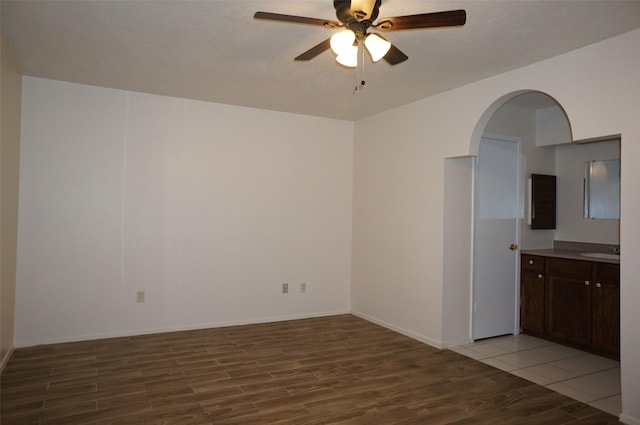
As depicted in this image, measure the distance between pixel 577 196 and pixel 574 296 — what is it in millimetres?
1374

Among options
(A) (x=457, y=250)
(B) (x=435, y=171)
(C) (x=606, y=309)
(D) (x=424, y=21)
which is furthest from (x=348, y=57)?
(C) (x=606, y=309)

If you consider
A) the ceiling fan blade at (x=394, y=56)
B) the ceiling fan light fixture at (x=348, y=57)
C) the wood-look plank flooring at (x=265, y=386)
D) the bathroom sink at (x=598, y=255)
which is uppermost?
the ceiling fan blade at (x=394, y=56)

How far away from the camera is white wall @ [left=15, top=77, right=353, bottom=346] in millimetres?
4164


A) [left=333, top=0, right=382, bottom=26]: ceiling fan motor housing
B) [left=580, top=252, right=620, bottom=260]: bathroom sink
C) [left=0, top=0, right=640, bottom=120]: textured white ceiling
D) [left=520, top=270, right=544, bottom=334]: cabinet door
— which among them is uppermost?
[left=0, top=0, right=640, bottom=120]: textured white ceiling

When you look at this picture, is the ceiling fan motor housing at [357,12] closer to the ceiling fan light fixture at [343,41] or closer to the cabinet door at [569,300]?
the ceiling fan light fixture at [343,41]

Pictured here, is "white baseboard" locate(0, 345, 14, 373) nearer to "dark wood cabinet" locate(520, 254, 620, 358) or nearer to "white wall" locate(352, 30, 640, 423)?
"white wall" locate(352, 30, 640, 423)

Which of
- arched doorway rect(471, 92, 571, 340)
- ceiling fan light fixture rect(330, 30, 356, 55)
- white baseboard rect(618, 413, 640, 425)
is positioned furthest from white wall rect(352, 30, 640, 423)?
ceiling fan light fixture rect(330, 30, 356, 55)

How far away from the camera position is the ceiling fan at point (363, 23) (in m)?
2.20

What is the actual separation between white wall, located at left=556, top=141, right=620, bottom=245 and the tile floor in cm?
136

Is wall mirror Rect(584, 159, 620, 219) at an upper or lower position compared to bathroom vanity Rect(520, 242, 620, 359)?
upper

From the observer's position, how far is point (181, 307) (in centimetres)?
475

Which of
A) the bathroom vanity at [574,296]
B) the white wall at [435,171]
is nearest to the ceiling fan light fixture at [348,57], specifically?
the white wall at [435,171]

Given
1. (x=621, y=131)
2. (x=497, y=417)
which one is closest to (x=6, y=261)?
(x=497, y=417)

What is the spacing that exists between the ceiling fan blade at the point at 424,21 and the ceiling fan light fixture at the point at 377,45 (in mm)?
110
